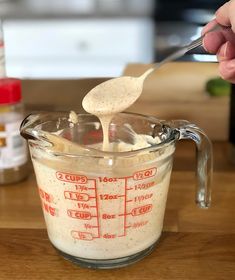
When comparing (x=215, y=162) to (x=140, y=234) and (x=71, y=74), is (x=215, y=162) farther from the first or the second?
(x=71, y=74)

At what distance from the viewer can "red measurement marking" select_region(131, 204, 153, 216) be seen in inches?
24.7

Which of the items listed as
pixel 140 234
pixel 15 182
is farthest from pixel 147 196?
pixel 15 182

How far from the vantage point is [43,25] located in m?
2.38

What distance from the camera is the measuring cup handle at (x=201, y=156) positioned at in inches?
26.7

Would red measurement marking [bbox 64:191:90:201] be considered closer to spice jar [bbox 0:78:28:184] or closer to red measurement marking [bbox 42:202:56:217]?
red measurement marking [bbox 42:202:56:217]

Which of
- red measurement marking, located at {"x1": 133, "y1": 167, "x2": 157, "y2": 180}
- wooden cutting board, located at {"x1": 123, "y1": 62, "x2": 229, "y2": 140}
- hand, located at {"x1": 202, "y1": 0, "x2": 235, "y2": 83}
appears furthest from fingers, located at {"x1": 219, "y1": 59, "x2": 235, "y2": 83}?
wooden cutting board, located at {"x1": 123, "y1": 62, "x2": 229, "y2": 140}

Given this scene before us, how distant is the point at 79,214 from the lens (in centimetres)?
→ 62

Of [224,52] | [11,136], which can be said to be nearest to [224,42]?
[224,52]

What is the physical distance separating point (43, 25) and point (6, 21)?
170 millimetres

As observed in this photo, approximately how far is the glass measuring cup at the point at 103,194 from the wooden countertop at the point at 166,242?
2 centimetres

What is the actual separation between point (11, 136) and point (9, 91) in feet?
0.25

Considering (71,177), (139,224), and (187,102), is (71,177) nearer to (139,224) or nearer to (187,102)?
(139,224)

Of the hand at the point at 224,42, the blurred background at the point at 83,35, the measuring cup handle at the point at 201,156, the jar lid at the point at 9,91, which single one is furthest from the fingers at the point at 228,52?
the blurred background at the point at 83,35

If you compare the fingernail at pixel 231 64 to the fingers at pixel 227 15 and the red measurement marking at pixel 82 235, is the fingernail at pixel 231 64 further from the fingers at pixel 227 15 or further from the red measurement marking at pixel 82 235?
the red measurement marking at pixel 82 235
